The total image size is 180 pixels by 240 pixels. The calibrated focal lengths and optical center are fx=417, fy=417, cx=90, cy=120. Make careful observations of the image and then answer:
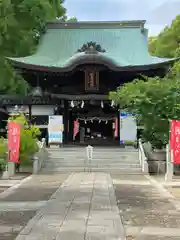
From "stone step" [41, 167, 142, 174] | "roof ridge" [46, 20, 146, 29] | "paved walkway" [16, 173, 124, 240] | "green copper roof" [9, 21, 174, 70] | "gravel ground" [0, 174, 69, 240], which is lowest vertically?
"stone step" [41, 167, 142, 174]

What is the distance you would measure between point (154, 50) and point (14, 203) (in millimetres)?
34419

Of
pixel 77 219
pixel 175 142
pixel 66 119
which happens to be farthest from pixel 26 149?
pixel 77 219

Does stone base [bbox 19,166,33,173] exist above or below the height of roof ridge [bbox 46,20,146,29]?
below

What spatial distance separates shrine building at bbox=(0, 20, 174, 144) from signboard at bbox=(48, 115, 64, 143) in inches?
71.6

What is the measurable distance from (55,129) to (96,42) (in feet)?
29.3

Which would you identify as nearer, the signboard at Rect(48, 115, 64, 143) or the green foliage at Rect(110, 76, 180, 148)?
the green foliage at Rect(110, 76, 180, 148)

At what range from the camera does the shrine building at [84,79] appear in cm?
2666

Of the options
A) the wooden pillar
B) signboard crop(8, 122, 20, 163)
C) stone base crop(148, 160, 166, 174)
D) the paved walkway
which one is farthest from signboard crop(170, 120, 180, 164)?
the wooden pillar

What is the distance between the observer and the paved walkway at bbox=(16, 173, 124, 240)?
6.93 meters

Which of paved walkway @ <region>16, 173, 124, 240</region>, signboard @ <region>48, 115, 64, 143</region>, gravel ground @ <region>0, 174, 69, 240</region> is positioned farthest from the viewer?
signboard @ <region>48, 115, 64, 143</region>

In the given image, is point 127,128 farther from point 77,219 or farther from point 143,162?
point 77,219

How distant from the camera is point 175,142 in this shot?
56.9 ft

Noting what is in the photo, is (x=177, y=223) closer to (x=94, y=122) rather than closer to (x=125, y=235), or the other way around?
(x=125, y=235)

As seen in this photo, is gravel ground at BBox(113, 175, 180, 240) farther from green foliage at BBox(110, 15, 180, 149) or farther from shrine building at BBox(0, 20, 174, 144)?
shrine building at BBox(0, 20, 174, 144)
